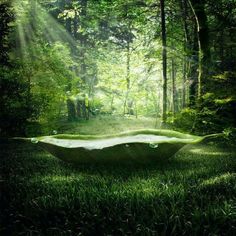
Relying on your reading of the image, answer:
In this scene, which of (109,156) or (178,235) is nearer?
(178,235)

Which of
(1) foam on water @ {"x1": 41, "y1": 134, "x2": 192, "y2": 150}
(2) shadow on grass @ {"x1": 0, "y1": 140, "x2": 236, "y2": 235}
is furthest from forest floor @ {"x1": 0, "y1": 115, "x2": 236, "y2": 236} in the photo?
(1) foam on water @ {"x1": 41, "y1": 134, "x2": 192, "y2": 150}

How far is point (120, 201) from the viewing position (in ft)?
6.81

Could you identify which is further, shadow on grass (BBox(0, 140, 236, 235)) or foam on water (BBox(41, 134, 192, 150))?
foam on water (BBox(41, 134, 192, 150))

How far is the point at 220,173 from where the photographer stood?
283 cm

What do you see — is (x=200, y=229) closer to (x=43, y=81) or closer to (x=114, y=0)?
(x=43, y=81)

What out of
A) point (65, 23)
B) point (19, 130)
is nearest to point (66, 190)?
point (19, 130)

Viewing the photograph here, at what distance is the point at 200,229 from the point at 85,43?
21332 mm

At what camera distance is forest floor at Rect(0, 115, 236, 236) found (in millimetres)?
1797

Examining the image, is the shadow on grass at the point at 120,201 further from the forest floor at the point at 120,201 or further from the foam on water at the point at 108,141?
the foam on water at the point at 108,141

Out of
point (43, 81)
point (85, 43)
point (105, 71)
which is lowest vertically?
point (43, 81)

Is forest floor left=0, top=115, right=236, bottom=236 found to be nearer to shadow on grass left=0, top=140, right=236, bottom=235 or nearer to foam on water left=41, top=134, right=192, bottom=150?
shadow on grass left=0, top=140, right=236, bottom=235

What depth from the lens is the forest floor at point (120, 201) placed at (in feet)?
5.90

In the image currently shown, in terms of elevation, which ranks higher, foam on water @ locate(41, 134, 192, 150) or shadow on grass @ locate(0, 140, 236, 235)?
foam on water @ locate(41, 134, 192, 150)

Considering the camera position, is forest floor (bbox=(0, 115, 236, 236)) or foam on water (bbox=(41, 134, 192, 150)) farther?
foam on water (bbox=(41, 134, 192, 150))
